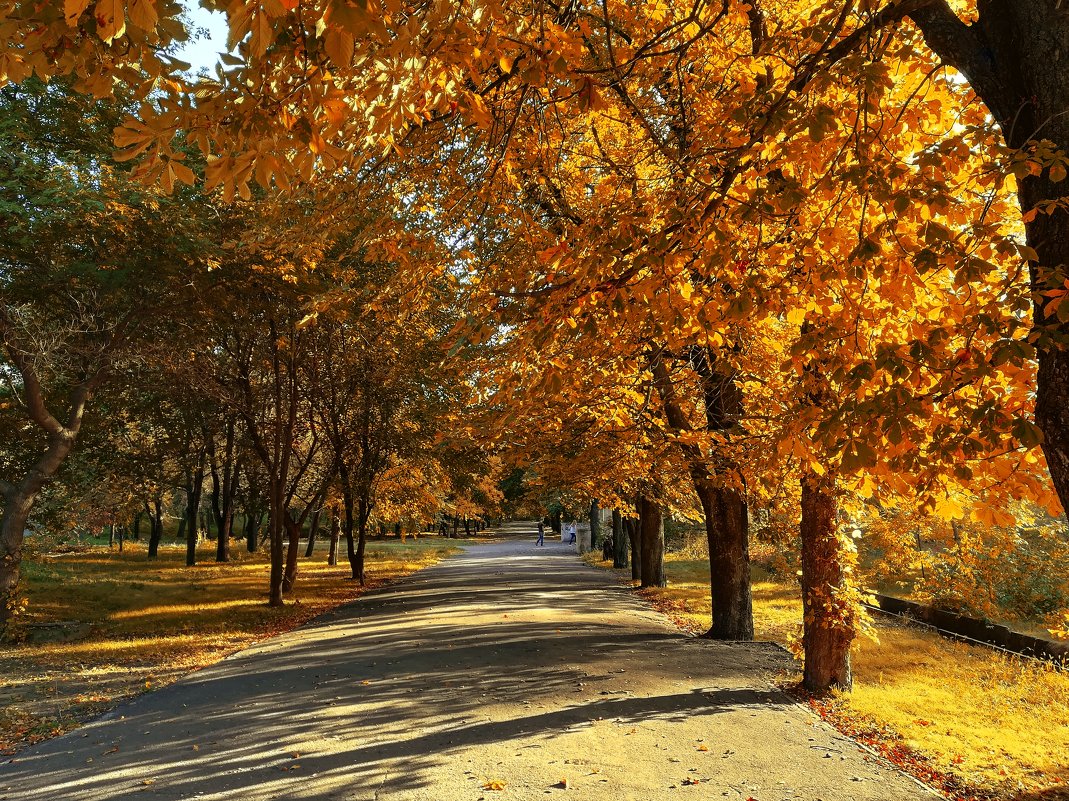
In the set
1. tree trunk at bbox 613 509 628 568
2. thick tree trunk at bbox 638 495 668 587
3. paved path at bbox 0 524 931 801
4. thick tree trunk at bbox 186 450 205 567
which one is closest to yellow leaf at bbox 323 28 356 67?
paved path at bbox 0 524 931 801

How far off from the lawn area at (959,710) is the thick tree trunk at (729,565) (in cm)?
118

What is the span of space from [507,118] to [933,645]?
44.0 ft

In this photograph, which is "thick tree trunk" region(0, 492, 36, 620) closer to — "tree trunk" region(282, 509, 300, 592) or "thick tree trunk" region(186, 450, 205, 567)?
"tree trunk" region(282, 509, 300, 592)

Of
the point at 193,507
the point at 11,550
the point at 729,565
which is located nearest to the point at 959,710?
the point at 729,565

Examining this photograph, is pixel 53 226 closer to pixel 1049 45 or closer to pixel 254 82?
pixel 254 82

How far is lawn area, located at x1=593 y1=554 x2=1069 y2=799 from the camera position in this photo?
642 centimetres

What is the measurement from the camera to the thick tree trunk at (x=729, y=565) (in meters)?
12.3

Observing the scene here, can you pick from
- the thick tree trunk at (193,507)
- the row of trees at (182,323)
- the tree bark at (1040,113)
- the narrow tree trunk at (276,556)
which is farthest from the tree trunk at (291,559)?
the tree bark at (1040,113)

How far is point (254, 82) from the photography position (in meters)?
3.05

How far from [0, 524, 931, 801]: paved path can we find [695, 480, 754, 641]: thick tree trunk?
0.67 metres

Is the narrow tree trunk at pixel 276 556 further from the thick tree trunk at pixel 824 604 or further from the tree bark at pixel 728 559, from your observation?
the thick tree trunk at pixel 824 604

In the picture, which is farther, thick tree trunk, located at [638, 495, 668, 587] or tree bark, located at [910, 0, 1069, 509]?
thick tree trunk, located at [638, 495, 668, 587]

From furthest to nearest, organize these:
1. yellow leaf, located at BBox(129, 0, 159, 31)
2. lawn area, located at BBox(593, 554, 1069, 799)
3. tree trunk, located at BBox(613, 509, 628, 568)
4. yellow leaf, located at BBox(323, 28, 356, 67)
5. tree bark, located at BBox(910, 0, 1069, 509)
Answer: tree trunk, located at BBox(613, 509, 628, 568) < lawn area, located at BBox(593, 554, 1069, 799) < tree bark, located at BBox(910, 0, 1069, 509) < yellow leaf, located at BBox(323, 28, 356, 67) < yellow leaf, located at BBox(129, 0, 159, 31)

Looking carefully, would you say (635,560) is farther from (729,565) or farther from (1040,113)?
(1040,113)
